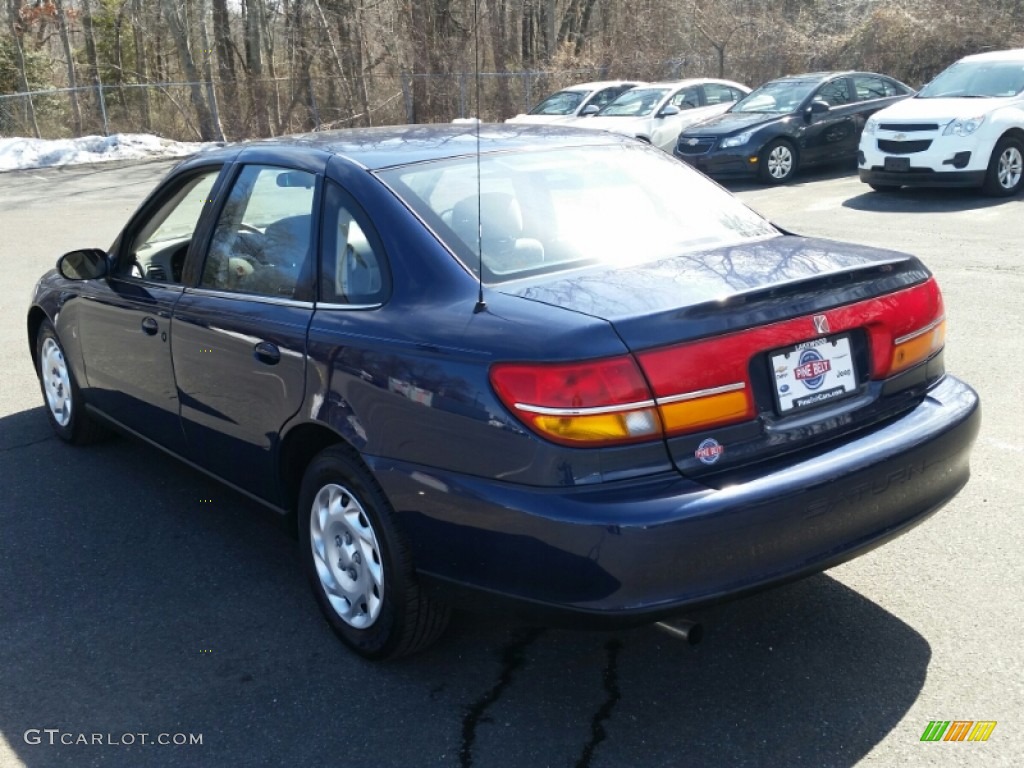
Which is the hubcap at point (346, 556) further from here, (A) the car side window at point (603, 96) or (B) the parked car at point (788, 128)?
(A) the car side window at point (603, 96)

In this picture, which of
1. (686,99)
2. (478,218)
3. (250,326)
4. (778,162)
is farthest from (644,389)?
(686,99)

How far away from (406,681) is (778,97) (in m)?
15.3

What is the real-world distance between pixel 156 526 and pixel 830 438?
3.02 metres

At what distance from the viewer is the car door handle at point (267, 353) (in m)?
3.84

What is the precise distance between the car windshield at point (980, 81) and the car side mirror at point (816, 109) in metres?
1.84

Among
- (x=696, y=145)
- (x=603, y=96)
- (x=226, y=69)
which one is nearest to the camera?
(x=696, y=145)

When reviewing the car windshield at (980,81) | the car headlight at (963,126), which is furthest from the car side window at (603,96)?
the car headlight at (963,126)

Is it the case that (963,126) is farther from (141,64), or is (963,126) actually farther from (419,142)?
(141,64)

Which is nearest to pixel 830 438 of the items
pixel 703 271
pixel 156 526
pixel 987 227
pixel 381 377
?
pixel 703 271

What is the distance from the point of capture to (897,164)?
1346cm

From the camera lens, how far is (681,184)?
14.1ft

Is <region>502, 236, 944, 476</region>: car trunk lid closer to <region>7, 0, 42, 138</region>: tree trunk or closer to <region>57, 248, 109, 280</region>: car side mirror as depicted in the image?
<region>57, 248, 109, 280</region>: car side mirror

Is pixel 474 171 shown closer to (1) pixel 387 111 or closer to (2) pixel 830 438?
(2) pixel 830 438

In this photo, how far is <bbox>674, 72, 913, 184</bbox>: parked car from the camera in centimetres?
1616
